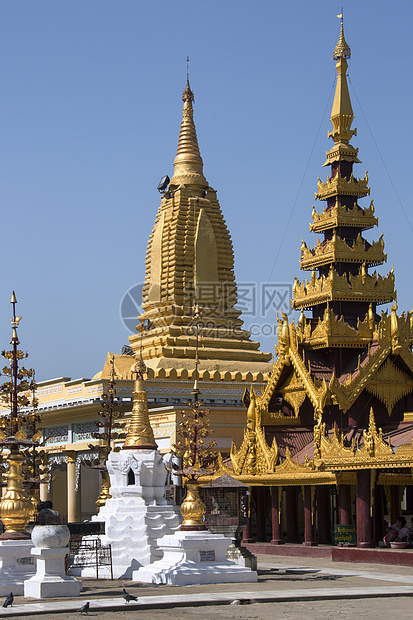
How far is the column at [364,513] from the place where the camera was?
30.2 m

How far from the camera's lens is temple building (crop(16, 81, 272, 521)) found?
5081cm

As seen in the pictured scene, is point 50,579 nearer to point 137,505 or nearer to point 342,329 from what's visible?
point 137,505

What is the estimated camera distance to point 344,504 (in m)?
32.0

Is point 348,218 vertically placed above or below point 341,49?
below

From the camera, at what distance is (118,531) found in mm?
29266

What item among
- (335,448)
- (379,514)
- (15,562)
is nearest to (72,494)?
(379,514)

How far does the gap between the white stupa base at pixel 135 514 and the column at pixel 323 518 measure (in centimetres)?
587

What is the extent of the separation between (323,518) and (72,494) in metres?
20.0

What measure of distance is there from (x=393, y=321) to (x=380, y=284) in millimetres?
2673

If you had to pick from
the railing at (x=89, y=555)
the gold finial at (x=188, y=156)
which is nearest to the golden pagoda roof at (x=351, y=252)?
the railing at (x=89, y=555)

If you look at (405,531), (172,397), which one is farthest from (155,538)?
(172,397)

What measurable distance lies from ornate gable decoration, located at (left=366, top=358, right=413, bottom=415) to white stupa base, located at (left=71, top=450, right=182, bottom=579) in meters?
8.21

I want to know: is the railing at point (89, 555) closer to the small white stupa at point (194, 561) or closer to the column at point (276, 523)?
the small white stupa at point (194, 561)

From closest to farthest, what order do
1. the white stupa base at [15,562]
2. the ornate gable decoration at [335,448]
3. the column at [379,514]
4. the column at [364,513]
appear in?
the white stupa base at [15,562] → the column at [364,513] → the ornate gable decoration at [335,448] → the column at [379,514]
